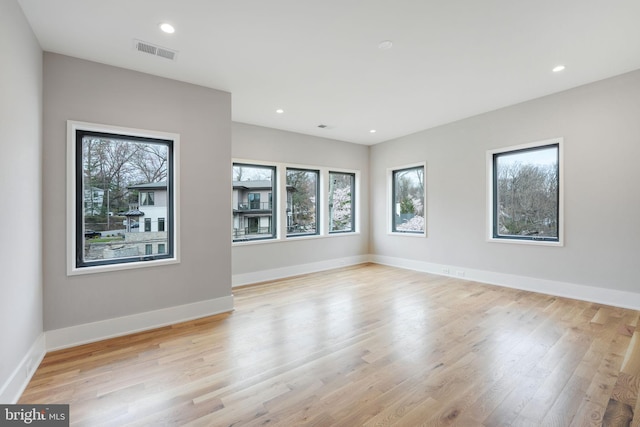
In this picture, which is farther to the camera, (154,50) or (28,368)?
(154,50)

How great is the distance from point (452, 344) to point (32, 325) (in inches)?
149

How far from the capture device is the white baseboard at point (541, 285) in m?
3.67

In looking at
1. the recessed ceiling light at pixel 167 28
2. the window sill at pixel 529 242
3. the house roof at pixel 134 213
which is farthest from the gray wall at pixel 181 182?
the window sill at pixel 529 242

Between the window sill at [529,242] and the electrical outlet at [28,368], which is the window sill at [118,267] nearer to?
the electrical outlet at [28,368]

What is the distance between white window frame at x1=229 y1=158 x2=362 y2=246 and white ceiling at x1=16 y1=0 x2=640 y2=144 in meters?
1.57

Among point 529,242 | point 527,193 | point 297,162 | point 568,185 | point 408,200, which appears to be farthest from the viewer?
point 408,200

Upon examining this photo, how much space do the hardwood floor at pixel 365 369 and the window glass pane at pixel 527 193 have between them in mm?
1234

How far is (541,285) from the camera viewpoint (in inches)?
171

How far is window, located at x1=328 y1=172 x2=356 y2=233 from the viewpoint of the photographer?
6.59 meters

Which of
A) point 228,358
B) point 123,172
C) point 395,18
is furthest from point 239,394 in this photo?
point 395,18

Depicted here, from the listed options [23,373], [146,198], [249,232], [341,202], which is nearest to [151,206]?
[146,198]

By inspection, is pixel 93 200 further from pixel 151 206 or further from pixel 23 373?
pixel 23 373

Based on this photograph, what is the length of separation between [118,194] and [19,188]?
3.51ft

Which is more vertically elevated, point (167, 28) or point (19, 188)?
point (167, 28)
